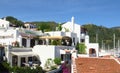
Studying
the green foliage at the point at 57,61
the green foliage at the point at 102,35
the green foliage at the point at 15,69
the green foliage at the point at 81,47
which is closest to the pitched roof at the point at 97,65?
the green foliage at the point at 15,69

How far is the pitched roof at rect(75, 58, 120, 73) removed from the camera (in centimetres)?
2246

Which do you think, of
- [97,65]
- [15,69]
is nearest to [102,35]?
[15,69]

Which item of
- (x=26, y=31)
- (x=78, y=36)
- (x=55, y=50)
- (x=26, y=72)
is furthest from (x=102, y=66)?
(x=78, y=36)

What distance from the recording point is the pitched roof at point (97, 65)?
22.5 metres

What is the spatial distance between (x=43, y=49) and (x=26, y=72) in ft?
43.2

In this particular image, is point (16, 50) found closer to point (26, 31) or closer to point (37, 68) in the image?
point (37, 68)

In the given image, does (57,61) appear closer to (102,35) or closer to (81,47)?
(81,47)

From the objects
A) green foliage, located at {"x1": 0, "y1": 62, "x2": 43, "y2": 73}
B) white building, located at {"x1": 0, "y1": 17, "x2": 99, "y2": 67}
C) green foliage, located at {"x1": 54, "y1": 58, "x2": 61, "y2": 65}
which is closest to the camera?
green foliage, located at {"x1": 0, "y1": 62, "x2": 43, "y2": 73}

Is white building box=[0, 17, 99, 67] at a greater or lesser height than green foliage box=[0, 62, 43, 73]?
greater

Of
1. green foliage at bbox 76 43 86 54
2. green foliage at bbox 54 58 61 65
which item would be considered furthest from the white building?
green foliage at bbox 76 43 86 54

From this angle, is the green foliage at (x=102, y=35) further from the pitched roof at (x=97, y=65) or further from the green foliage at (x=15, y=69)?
the pitched roof at (x=97, y=65)

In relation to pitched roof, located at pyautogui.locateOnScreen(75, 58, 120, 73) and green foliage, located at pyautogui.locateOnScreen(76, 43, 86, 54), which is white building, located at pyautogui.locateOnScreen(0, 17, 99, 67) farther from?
pitched roof, located at pyautogui.locateOnScreen(75, 58, 120, 73)

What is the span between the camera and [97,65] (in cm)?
2356

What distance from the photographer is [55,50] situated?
56.3 metres
